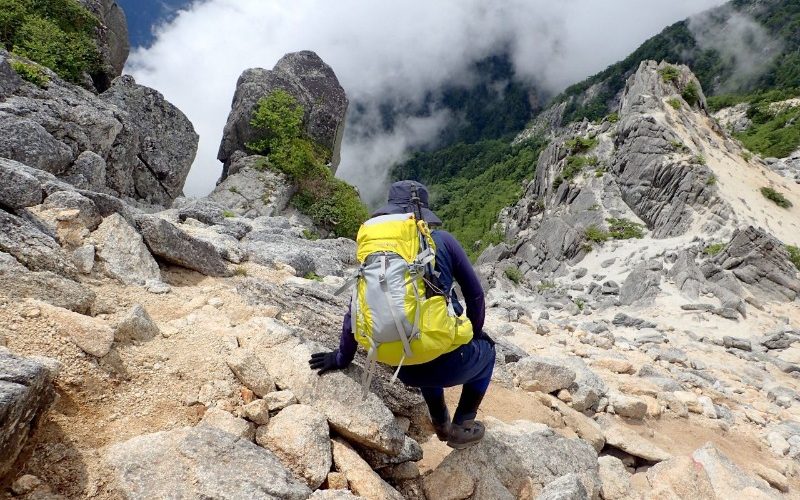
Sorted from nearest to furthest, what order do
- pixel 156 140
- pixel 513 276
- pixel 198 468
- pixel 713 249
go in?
pixel 198 468 → pixel 156 140 → pixel 713 249 → pixel 513 276

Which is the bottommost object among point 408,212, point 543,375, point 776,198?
point 543,375

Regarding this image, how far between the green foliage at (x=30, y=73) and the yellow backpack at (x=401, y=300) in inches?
595

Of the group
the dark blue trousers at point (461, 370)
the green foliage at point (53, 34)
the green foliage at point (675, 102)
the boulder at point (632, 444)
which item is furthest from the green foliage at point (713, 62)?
the dark blue trousers at point (461, 370)

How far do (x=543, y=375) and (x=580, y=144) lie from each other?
3370 centimetres

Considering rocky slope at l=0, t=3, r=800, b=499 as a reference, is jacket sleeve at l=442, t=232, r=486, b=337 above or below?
above

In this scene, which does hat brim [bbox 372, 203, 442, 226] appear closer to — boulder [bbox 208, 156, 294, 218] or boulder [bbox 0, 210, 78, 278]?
boulder [bbox 0, 210, 78, 278]

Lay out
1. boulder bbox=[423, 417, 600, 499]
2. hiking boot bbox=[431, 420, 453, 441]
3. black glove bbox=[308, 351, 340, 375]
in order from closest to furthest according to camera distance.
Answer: boulder bbox=[423, 417, 600, 499]
black glove bbox=[308, 351, 340, 375]
hiking boot bbox=[431, 420, 453, 441]

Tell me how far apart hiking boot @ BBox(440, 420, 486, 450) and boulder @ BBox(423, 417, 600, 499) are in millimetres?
91

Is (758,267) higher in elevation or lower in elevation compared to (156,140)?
lower

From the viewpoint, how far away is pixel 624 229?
27562mm

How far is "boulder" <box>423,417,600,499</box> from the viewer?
3895mm

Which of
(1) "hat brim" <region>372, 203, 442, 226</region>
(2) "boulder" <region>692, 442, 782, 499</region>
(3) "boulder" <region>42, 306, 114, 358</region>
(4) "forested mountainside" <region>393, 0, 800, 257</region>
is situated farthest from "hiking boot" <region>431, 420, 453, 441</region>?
(4) "forested mountainside" <region>393, 0, 800, 257</region>

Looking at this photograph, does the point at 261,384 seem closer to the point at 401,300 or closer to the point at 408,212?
the point at 401,300

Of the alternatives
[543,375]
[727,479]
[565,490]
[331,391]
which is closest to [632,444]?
[727,479]
